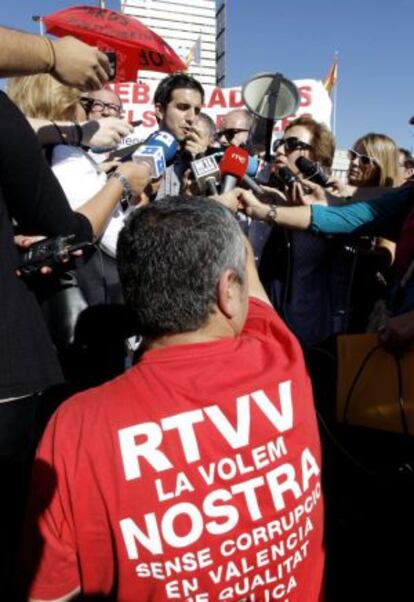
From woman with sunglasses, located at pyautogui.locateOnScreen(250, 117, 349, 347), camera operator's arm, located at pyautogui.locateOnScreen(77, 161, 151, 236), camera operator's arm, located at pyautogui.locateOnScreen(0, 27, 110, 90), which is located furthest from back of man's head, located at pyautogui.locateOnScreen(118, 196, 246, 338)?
woman with sunglasses, located at pyautogui.locateOnScreen(250, 117, 349, 347)

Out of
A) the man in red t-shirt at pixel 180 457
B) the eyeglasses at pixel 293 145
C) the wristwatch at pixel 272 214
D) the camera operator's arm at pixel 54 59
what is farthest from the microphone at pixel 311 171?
the man in red t-shirt at pixel 180 457

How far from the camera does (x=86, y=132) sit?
2.17 m

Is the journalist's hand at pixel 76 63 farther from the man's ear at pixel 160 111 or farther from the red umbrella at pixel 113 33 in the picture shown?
the red umbrella at pixel 113 33

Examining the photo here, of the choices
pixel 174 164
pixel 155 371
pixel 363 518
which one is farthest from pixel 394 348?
pixel 174 164

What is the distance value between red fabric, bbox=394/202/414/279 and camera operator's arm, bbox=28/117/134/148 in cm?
126

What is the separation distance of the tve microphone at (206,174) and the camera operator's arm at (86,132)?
0.38 metres

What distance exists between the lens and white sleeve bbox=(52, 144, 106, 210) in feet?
6.62

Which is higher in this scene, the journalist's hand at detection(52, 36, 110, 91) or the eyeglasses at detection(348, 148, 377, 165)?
the journalist's hand at detection(52, 36, 110, 91)

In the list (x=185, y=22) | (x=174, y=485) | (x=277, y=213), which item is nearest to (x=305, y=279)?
(x=277, y=213)

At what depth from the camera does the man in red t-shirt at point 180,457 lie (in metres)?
1.00

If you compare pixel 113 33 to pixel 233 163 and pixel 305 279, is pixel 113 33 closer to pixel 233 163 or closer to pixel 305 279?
pixel 305 279

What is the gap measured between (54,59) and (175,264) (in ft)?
2.08

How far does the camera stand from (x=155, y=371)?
1.06 m

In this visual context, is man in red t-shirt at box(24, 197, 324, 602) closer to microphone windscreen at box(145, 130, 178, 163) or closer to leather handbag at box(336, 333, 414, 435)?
leather handbag at box(336, 333, 414, 435)
